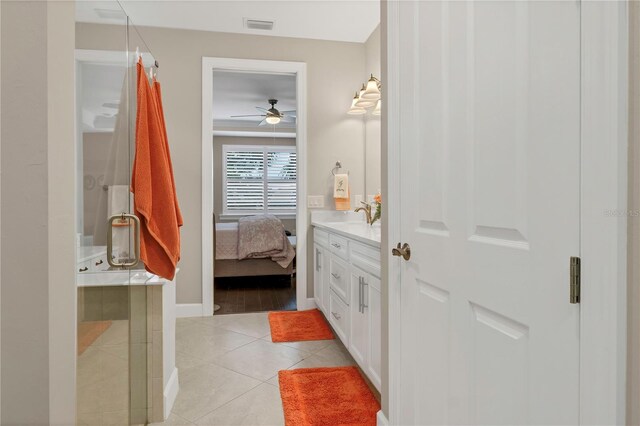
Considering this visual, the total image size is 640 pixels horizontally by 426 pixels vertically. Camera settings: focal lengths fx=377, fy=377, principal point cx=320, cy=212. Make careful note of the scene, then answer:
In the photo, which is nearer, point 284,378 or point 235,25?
point 284,378

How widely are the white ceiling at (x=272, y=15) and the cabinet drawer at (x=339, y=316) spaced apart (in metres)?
2.37

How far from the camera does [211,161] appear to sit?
365cm

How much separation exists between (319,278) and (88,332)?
2.45 m

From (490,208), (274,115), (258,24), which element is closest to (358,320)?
(490,208)

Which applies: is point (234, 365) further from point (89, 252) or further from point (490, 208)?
point (490, 208)

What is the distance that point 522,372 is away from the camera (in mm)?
891

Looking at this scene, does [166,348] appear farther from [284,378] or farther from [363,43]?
[363,43]

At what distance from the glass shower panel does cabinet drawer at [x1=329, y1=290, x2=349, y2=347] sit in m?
1.25

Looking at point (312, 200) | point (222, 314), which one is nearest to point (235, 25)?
point (312, 200)

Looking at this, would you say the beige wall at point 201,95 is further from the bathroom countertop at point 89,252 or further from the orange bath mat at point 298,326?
the bathroom countertop at point 89,252

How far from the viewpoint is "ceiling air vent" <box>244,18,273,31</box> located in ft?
11.2

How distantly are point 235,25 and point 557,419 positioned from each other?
3.71 meters

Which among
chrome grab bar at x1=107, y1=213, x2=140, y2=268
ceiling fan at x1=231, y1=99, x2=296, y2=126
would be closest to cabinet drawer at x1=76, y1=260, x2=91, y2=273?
chrome grab bar at x1=107, y1=213, x2=140, y2=268
